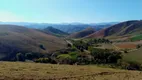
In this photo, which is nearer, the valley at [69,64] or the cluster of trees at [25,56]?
the valley at [69,64]

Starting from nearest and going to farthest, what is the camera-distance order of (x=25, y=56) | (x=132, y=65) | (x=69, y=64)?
(x=132, y=65), (x=69, y=64), (x=25, y=56)

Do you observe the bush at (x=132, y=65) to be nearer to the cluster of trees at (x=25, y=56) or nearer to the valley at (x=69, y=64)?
the valley at (x=69, y=64)

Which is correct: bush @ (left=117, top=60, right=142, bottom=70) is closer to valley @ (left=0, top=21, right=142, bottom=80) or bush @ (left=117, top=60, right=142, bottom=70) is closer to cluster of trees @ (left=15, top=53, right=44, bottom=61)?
valley @ (left=0, top=21, right=142, bottom=80)

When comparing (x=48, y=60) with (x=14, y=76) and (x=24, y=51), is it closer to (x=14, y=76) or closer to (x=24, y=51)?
(x=24, y=51)

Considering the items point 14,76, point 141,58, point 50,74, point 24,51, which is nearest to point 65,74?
point 50,74

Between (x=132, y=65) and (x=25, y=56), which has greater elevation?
(x=132, y=65)

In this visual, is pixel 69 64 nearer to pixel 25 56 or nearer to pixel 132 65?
pixel 132 65

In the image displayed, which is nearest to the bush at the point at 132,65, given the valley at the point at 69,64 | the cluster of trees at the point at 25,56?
the valley at the point at 69,64

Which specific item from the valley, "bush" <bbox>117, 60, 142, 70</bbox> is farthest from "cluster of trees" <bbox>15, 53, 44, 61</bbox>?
"bush" <bbox>117, 60, 142, 70</bbox>

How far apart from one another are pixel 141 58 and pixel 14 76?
A: 150 ft

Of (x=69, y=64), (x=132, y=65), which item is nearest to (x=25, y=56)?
(x=69, y=64)

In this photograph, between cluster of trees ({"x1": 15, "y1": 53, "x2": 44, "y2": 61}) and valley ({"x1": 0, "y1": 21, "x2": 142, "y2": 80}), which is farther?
cluster of trees ({"x1": 15, "y1": 53, "x2": 44, "y2": 61})

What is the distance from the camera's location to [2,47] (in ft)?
307

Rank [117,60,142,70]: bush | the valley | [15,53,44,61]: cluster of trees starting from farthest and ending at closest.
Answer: [15,53,44,61]: cluster of trees → [117,60,142,70]: bush → the valley
